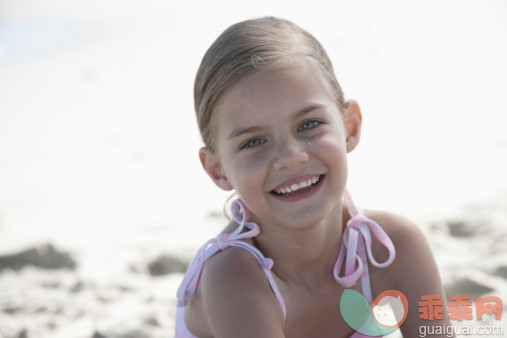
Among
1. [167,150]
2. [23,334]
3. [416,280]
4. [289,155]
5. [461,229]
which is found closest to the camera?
[289,155]

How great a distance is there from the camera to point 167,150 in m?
4.79

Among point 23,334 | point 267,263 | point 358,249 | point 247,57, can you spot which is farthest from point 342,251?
point 23,334

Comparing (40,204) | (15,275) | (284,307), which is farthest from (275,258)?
(40,204)

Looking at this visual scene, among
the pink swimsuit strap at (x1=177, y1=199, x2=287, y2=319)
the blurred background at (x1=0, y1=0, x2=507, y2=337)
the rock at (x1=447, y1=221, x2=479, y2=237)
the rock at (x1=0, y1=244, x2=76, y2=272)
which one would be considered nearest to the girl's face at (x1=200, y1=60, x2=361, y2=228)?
the pink swimsuit strap at (x1=177, y1=199, x2=287, y2=319)

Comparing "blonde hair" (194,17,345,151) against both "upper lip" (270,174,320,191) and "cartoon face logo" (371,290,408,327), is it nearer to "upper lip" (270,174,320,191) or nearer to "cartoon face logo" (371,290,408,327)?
"upper lip" (270,174,320,191)

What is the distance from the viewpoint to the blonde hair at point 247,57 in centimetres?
184

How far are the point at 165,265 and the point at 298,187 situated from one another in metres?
1.35

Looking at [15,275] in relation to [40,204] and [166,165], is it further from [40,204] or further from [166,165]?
[166,165]

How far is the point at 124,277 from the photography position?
287 centimetres

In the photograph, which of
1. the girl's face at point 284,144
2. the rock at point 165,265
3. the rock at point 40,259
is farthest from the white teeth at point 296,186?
the rock at point 40,259

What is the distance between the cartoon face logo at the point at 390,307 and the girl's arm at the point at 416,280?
2cm

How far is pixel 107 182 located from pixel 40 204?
0.50 meters

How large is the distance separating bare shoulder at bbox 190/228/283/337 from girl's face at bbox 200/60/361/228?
0.16 m

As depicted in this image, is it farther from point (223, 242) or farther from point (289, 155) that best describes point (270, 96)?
point (223, 242)
